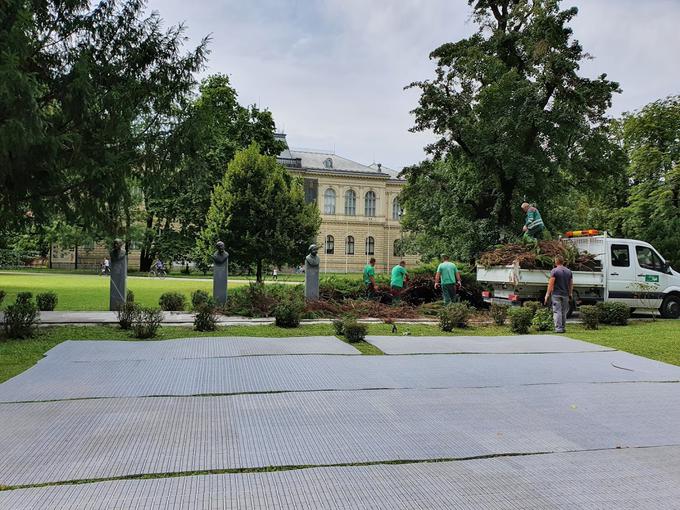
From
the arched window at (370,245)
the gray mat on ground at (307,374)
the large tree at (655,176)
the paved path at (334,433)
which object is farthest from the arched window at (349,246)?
the paved path at (334,433)

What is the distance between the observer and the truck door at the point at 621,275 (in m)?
15.8

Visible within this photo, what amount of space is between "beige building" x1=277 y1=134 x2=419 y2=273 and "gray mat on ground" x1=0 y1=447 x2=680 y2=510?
7756 cm

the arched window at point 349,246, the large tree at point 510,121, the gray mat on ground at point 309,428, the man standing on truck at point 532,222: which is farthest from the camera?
the arched window at point 349,246

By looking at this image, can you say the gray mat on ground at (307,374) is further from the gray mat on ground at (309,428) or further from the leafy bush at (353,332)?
the leafy bush at (353,332)

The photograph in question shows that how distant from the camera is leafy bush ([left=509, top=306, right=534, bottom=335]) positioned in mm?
12039

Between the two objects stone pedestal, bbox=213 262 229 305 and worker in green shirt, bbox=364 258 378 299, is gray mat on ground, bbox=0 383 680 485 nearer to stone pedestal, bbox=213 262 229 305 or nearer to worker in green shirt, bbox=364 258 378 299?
stone pedestal, bbox=213 262 229 305

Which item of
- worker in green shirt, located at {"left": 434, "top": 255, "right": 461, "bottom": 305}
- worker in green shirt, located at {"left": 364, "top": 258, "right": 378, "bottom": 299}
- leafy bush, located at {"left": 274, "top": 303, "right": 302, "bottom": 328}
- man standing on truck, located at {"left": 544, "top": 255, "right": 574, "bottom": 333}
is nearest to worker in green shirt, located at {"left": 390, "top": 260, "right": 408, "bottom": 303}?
worker in green shirt, located at {"left": 364, "top": 258, "right": 378, "bottom": 299}

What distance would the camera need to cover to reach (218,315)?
1433 centimetres

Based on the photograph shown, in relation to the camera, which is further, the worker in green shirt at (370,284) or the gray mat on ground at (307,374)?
the worker in green shirt at (370,284)

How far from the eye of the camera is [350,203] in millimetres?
84375

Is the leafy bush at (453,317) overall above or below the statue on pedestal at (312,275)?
below

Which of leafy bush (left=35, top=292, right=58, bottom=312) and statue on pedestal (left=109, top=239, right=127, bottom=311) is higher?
statue on pedestal (left=109, top=239, right=127, bottom=311)

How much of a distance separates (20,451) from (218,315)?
404 inches

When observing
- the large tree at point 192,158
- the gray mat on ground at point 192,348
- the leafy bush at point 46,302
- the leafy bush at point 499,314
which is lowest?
the gray mat on ground at point 192,348
